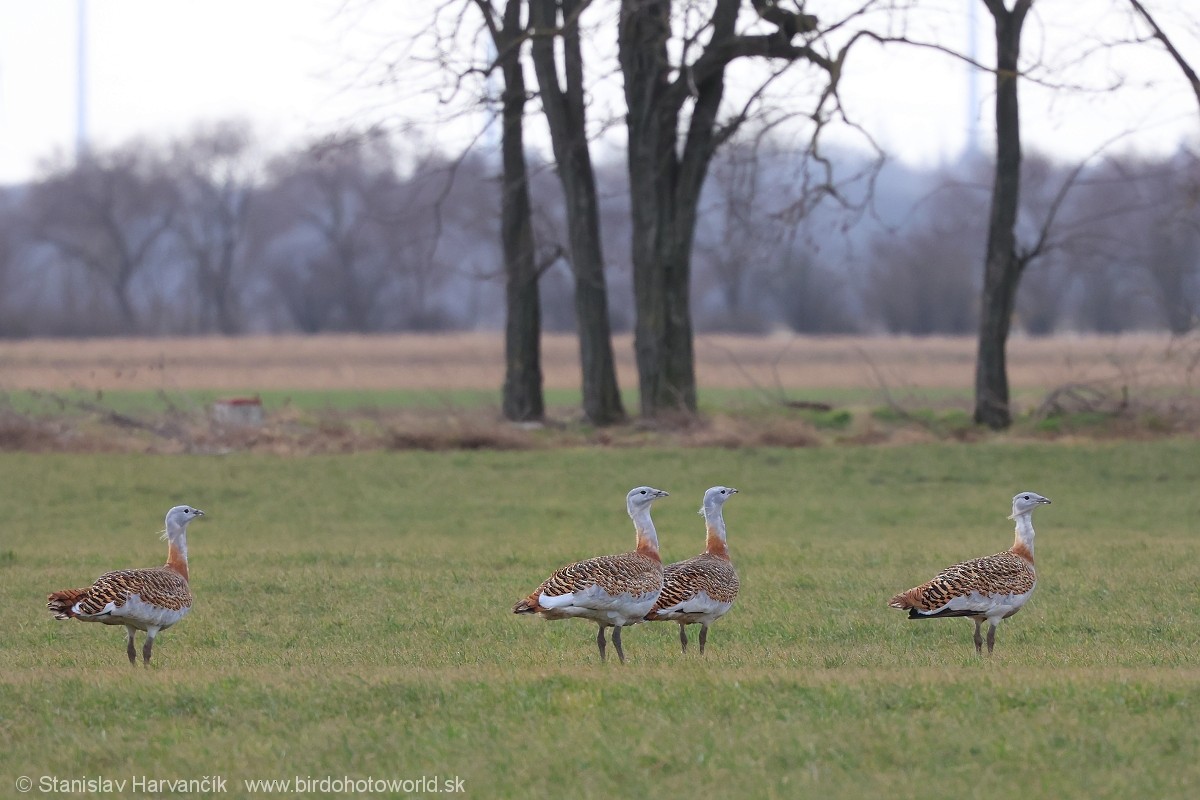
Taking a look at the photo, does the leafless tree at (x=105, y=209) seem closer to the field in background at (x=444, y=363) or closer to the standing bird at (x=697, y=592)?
the field in background at (x=444, y=363)

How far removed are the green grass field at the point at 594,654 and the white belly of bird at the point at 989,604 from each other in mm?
342

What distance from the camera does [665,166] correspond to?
3064 centimetres

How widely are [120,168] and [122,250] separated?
12587 mm

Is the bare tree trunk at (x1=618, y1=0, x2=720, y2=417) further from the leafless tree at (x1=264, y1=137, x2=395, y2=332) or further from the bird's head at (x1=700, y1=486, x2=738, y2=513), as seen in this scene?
the leafless tree at (x1=264, y1=137, x2=395, y2=332)

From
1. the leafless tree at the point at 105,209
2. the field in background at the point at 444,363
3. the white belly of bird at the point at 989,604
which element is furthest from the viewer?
the leafless tree at the point at 105,209

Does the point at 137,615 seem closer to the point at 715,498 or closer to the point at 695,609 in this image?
the point at 695,609

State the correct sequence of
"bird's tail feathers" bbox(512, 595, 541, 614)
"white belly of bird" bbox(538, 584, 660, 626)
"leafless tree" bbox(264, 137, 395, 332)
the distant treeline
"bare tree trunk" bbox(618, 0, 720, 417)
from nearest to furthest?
"white belly of bird" bbox(538, 584, 660, 626)
"bird's tail feathers" bbox(512, 595, 541, 614)
"bare tree trunk" bbox(618, 0, 720, 417)
the distant treeline
"leafless tree" bbox(264, 137, 395, 332)

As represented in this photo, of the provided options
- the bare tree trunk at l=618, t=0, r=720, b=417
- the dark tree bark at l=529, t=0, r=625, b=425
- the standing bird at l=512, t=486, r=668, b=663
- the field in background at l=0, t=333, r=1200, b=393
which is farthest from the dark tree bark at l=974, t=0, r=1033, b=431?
the standing bird at l=512, t=486, r=668, b=663

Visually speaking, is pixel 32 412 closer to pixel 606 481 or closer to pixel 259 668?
pixel 606 481

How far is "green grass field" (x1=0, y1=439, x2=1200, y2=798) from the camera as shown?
765cm

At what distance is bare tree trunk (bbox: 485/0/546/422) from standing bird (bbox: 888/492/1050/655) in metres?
21.2

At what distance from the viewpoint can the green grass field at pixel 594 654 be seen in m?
7.65

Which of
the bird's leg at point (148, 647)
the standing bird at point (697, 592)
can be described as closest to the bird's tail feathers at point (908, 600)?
the standing bird at point (697, 592)

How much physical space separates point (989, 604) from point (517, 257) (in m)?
22.1
